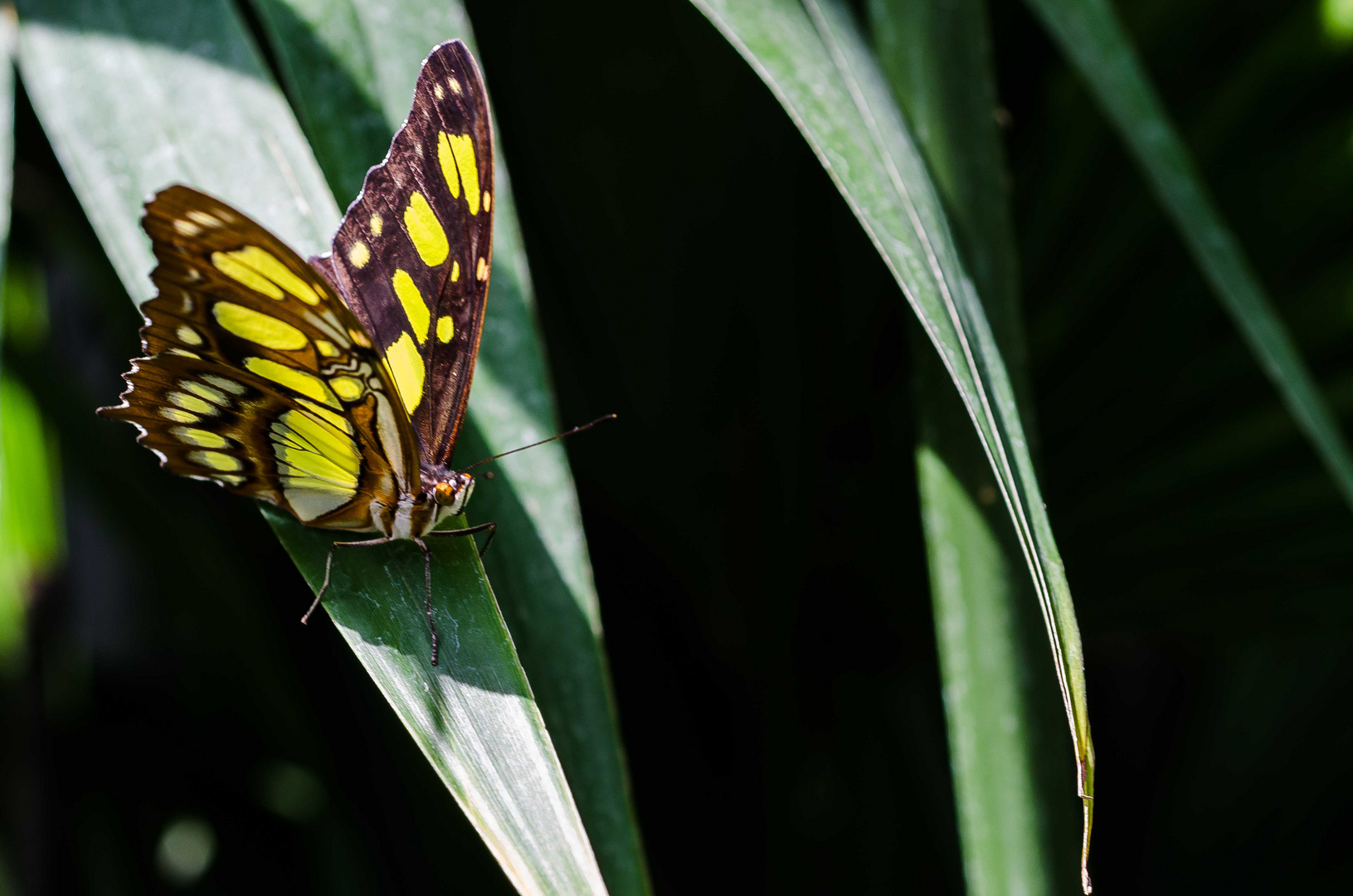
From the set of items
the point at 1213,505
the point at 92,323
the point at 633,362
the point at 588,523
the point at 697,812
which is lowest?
the point at 697,812

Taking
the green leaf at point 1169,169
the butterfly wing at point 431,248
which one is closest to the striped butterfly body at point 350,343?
the butterfly wing at point 431,248

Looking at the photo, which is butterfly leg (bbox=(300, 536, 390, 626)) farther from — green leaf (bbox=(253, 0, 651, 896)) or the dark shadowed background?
the dark shadowed background

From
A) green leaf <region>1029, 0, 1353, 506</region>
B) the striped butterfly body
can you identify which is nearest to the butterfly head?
the striped butterfly body

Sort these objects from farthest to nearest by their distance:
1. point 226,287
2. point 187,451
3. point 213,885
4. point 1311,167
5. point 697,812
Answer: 1. point 213,885
2. point 697,812
3. point 1311,167
4. point 187,451
5. point 226,287

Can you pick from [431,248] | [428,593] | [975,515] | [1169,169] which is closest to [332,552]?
[428,593]

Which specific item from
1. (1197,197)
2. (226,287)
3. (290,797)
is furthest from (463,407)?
(290,797)

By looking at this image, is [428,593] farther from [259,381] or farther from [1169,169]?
[1169,169]

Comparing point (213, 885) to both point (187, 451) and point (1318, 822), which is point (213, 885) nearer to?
point (187, 451)

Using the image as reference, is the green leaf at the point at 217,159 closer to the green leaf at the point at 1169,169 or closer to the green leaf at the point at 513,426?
the green leaf at the point at 513,426
